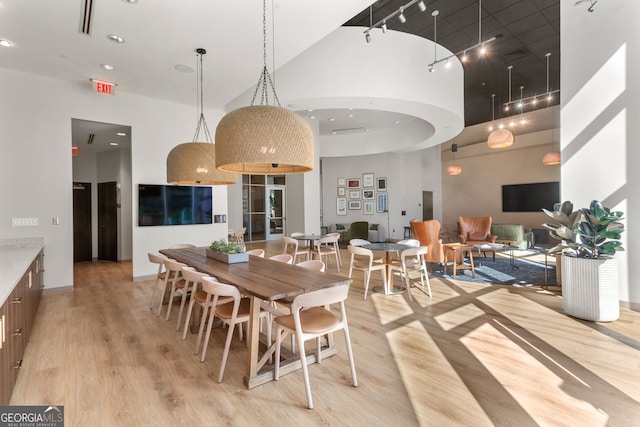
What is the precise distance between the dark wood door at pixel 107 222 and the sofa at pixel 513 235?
408 inches

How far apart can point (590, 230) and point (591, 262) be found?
380 millimetres

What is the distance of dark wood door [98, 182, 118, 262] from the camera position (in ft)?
26.9

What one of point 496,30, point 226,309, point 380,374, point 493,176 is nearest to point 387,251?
point 380,374

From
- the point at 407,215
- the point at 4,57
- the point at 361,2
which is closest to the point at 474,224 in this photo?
the point at 407,215

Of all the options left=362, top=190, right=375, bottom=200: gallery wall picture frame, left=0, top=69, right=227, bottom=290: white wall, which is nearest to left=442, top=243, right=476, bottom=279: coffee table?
left=0, top=69, right=227, bottom=290: white wall

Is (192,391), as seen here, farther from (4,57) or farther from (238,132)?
(4,57)

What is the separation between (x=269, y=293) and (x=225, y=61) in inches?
146

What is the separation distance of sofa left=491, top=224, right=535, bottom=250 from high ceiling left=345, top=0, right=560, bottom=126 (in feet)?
13.5

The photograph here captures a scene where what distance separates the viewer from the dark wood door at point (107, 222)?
323 inches

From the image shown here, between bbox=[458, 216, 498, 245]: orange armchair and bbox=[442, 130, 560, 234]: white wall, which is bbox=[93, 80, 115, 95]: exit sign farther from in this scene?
bbox=[442, 130, 560, 234]: white wall

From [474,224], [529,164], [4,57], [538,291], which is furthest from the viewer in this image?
[529,164]

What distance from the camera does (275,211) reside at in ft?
40.2

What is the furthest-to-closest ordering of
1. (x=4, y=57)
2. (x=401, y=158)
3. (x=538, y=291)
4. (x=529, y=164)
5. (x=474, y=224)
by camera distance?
(x=401, y=158)
(x=529, y=164)
(x=474, y=224)
(x=538, y=291)
(x=4, y=57)

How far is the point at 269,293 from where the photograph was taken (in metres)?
2.25
